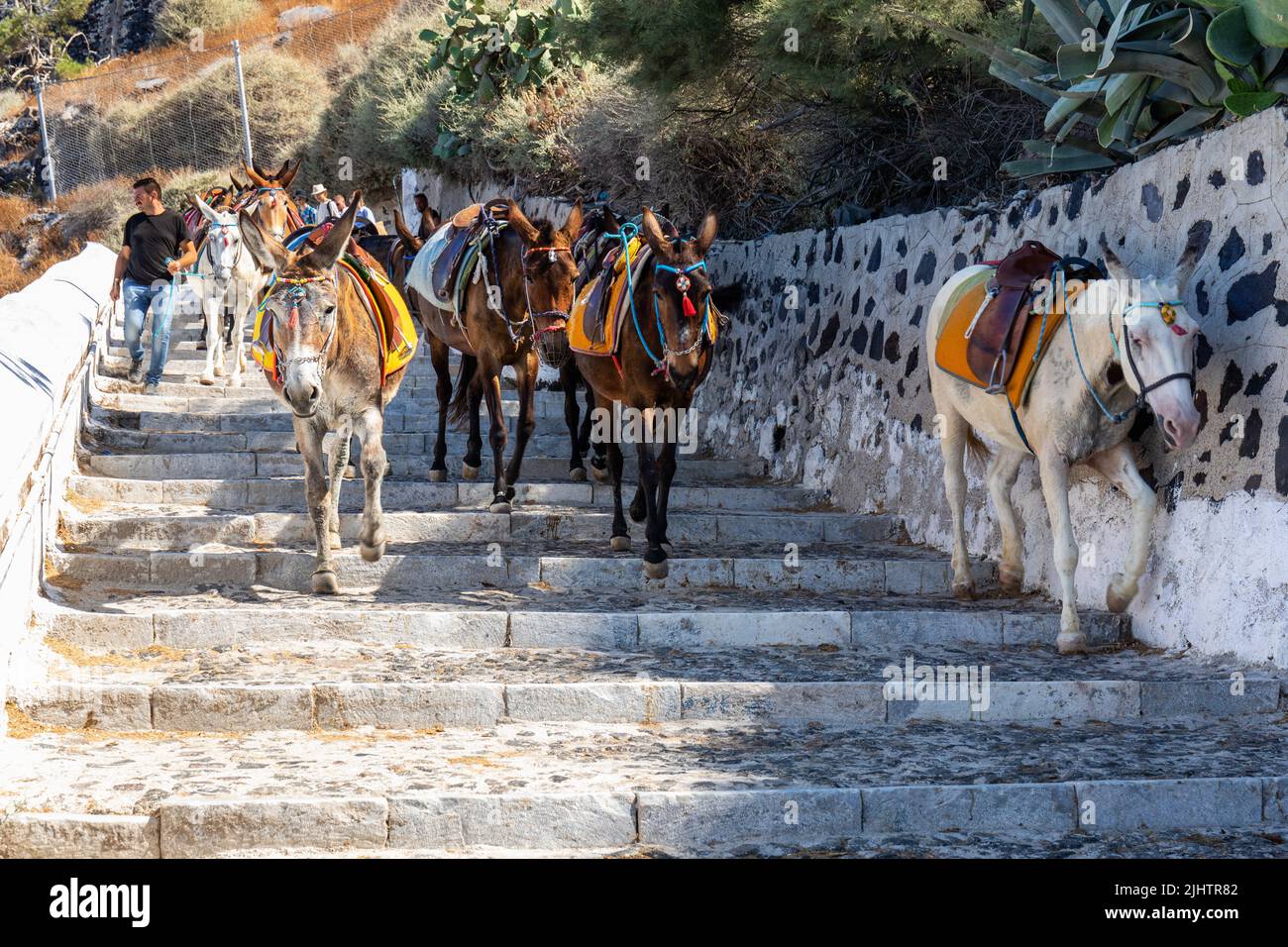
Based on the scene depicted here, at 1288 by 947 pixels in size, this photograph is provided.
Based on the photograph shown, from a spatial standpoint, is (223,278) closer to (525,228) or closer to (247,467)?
(247,467)

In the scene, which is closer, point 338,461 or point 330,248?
point 330,248

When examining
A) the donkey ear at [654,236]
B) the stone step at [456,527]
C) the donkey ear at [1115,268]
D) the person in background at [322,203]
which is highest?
the person in background at [322,203]

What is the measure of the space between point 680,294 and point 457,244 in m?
3.17

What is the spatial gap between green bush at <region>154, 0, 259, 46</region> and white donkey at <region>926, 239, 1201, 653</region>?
1817 inches

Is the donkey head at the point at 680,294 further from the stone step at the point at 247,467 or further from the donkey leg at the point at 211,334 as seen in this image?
the donkey leg at the point at 211,334

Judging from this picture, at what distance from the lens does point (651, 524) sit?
8.82 meters

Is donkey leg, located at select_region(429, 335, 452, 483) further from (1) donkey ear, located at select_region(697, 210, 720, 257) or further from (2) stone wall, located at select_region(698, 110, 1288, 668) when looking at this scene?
(1) donkey ear, located at select_region(697, 210, 720, 257)

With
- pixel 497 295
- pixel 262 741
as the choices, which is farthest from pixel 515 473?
pixel 262 741

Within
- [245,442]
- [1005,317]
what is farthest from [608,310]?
[245,442]

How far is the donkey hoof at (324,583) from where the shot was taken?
8266 millimetres

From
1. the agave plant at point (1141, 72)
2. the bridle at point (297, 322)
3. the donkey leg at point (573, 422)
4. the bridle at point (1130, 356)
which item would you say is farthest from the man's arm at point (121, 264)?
the bridle at point (1130, 356)

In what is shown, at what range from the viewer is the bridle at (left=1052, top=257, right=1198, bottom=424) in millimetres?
6746

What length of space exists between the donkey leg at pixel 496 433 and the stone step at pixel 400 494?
1.20ft

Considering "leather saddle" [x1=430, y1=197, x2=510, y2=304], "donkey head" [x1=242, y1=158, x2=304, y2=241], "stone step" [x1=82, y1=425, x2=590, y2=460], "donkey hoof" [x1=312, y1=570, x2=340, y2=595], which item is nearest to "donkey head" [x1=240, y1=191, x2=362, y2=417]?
"donkey hoof" [x1=312, y1=570, x2=340, y2=595]
